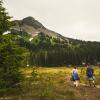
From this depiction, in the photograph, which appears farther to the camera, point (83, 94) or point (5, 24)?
point (5, 24)

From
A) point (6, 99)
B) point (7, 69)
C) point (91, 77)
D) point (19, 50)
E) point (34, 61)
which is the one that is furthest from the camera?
point (34, 61)

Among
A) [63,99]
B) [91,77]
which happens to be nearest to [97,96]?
[63,99]

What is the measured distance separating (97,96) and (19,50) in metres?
6.84

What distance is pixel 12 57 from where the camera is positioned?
25578mm

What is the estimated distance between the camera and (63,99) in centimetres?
2184

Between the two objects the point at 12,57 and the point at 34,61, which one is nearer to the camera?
the point at 12,57

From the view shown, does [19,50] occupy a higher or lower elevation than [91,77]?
higher

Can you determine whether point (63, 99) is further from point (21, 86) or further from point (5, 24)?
point (5, 24)

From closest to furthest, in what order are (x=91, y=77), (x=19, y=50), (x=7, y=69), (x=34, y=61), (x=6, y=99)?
(x=6, y=99) → (x=7, y=69) → (x=19, y=50) → (x=91, y=77) → (x=34, y=61)

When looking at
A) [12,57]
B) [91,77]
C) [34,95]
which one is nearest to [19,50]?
[12,57]

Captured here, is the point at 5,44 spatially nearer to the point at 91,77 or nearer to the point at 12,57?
the point at 12,57

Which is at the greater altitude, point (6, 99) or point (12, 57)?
point (12, 57)

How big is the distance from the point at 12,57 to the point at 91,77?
30.7 feet

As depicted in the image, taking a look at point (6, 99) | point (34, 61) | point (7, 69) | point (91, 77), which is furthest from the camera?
point (34, 61)
